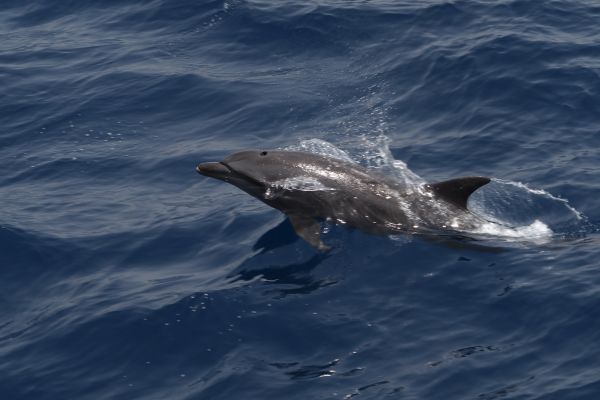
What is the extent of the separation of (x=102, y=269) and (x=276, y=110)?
20.8 ft

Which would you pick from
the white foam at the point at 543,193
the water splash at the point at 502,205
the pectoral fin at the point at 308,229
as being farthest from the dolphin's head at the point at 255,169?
the white foam at the point at 543,193

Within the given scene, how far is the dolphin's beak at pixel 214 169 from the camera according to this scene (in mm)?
18453

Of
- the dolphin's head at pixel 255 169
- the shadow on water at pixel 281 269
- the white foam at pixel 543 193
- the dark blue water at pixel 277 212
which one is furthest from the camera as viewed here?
the white foam at pixel 543 193

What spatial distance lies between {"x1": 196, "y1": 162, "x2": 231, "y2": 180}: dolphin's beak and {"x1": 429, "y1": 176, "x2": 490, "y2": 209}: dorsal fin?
10.6 ft

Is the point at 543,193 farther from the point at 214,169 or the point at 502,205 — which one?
the point at 214,169

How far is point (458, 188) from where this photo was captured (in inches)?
696

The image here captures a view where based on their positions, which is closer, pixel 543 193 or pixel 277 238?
pixel 277 238

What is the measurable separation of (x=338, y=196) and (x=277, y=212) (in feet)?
5.98

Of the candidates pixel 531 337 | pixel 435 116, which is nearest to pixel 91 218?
pixel 435 116

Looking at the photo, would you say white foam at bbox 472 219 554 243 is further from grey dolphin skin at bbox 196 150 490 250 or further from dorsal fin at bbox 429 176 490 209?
dorsal fin at bbox 429 176 490 209

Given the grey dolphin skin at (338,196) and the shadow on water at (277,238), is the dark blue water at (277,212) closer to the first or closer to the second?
the shadow on water at (277,238)

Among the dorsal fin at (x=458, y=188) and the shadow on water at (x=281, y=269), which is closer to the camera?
the shadow on water at (x=281, y=269)

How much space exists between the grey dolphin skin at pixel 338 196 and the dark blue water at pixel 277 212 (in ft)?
1.08

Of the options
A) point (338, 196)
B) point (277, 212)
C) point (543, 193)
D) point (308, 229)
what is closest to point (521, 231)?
point (543, 193)
